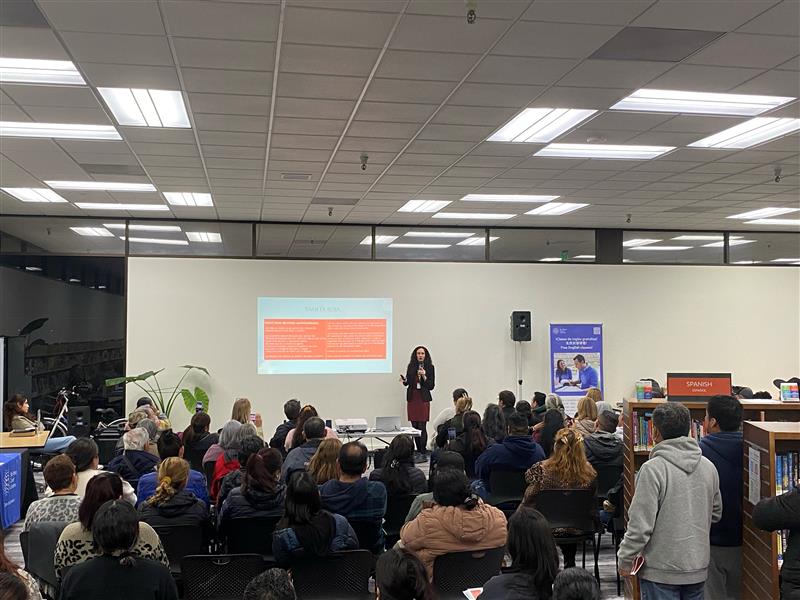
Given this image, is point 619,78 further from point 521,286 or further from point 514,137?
point 521,286

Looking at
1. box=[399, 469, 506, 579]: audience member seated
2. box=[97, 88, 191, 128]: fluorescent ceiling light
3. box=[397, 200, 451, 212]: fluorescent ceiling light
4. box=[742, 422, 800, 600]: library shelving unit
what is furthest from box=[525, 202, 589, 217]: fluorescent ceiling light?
box=[399, 469, 506, 579]: audience member seated

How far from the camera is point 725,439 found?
3580mm

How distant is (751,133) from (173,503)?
5.39 metres

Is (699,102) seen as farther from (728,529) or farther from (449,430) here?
(449,430)

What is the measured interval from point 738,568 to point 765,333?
33.3 feet

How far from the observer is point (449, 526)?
3.43m

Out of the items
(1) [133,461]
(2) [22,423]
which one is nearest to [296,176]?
(1) [133,461]

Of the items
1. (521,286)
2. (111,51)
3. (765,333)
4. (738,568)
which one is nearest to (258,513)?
(738,568)

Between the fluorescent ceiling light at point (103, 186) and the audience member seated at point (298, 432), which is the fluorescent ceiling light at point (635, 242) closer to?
the audience member seated at point (298, 432)

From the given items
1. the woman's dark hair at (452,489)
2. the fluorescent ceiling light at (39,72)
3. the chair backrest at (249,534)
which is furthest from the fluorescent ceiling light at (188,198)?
the woman's dark hair at (452,489)

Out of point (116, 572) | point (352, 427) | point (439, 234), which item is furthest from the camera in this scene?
point (439, 234)

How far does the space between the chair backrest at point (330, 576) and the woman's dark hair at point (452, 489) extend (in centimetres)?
45

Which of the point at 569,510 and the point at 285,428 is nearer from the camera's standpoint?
the point at 569,510

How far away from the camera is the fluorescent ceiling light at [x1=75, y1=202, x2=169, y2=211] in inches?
377
